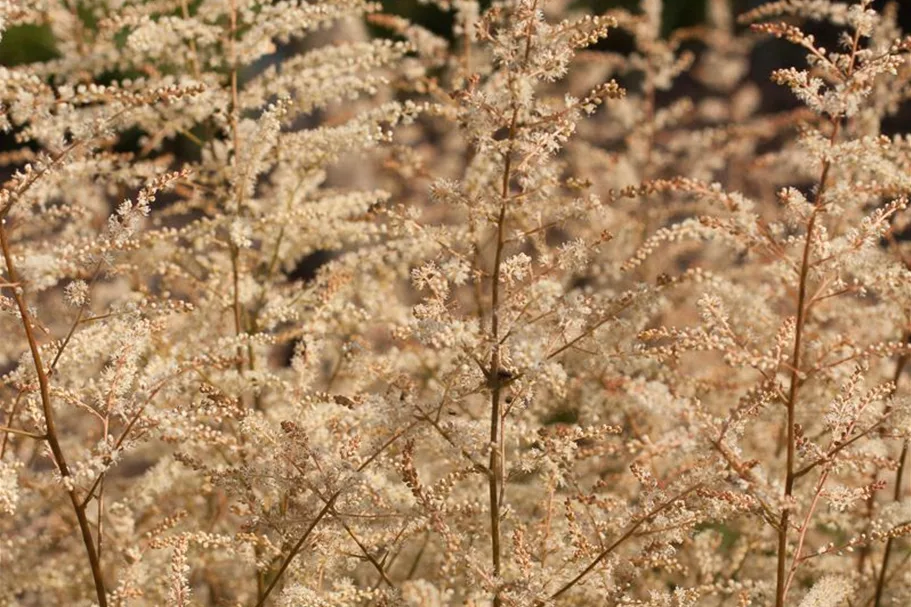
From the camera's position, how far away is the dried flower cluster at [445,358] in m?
1.70

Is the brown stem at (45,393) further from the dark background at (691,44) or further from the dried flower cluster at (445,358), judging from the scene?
the dark background at (691,44)

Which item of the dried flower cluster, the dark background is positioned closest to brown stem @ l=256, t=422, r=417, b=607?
the dried flower cluster

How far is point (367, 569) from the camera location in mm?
2424

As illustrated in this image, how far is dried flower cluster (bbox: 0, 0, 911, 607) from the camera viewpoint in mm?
1701

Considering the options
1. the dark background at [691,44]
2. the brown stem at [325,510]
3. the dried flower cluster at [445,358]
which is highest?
the dark background at [691,44]

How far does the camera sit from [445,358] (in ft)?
9.05

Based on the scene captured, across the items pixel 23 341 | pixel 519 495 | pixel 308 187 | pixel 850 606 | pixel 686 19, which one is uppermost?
pixel 686 19

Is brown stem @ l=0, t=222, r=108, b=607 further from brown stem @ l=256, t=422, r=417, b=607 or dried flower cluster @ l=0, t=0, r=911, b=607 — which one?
brown stem @ l=256, t=422, r=417, b=607

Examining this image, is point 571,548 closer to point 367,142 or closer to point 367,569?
point 367,569

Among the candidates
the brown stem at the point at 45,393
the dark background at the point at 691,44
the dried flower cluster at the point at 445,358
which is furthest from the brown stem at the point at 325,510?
the dark background at the point at 691,44

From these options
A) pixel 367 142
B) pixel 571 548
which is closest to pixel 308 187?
pixel 367 142

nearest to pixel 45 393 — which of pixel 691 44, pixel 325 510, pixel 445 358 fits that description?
pixel 325 510

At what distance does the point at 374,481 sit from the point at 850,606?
1032 millimetres

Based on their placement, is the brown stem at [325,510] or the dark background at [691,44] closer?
the brown stem at [325,510]
